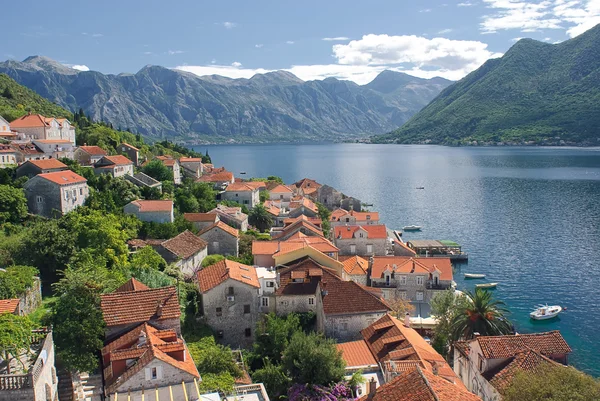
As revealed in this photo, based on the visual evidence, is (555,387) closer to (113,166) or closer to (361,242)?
(361,242)

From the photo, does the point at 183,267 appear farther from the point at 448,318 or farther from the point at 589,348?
the point at 589,348

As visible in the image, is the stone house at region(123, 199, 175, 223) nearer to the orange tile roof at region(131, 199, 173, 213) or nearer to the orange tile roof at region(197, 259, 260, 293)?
the orange tile roof at region(131, 199, 173, 213)

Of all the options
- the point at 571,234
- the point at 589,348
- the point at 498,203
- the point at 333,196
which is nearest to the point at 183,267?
the point at 589,348

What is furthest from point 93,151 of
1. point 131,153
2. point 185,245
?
point 185,245

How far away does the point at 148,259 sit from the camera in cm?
4416

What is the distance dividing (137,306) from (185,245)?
22.0 metres

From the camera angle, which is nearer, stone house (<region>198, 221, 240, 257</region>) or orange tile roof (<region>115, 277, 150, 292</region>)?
orange tile roof (<region>115, 277, 150, 292</region>)

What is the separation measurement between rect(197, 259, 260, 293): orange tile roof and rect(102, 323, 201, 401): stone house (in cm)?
1235

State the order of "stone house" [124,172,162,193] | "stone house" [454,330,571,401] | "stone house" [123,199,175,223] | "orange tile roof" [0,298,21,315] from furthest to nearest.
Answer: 1. "stone house" [124,172,162,193]
2. "stone house" [123,199,175,223]
3. "stone house" [454,330,571,401]
4. "orange tile roof" [0,298,21,315]

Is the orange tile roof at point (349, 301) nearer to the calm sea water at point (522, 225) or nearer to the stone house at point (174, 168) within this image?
the calm sea water at point (522, 225)

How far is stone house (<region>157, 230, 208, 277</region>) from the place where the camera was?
157 ft

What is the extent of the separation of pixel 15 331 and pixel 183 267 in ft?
94.5

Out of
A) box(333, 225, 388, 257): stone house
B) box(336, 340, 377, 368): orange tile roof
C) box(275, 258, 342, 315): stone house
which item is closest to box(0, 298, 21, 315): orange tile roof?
box(336, 340, 377, 368): orange tile roof

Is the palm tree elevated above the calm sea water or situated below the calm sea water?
above
